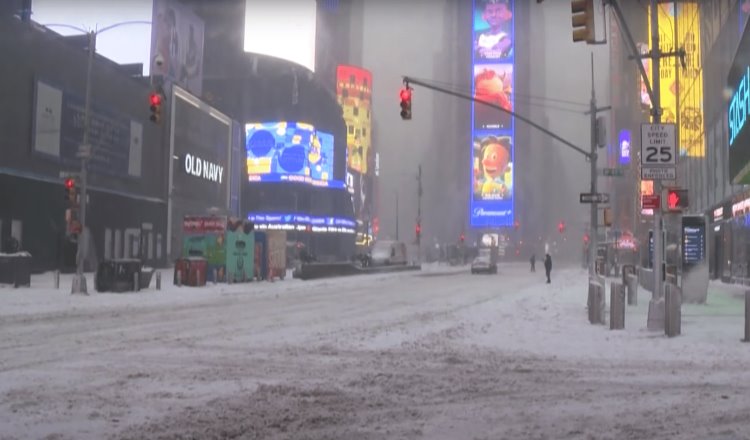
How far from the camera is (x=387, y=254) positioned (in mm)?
62344

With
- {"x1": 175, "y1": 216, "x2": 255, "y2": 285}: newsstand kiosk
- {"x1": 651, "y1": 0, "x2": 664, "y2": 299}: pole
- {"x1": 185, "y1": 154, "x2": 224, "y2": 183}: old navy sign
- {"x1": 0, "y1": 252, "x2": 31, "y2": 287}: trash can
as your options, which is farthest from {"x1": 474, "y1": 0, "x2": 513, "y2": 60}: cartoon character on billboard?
{"x1": 651, "y1": 0, "x2": 664, "y2": 299}: pole

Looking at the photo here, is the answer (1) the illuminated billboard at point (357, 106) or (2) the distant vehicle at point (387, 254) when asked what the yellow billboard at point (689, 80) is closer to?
(2) the distant vehicle at point (387, 254)

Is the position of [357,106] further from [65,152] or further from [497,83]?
[65,152]

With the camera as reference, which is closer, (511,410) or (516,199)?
(511,410)

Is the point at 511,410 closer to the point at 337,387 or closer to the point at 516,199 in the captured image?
the point at 337,387

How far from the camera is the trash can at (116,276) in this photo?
1067 inches

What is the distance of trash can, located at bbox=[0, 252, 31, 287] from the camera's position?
1099 inches

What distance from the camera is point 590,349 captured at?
12719 millimetres

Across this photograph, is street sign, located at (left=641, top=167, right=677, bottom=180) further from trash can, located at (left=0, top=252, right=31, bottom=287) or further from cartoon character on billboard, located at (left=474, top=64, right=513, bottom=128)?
cartoon character on billboard, located at (left=474, top=64, right=513, bottom=128)

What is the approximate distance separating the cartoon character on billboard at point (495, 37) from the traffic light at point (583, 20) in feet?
489

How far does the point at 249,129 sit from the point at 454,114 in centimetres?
9566

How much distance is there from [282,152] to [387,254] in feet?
124

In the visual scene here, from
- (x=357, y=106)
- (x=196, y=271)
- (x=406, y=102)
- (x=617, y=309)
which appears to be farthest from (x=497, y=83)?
(x=617, y=309)

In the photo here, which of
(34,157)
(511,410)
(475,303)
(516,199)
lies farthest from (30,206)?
(516,199)
